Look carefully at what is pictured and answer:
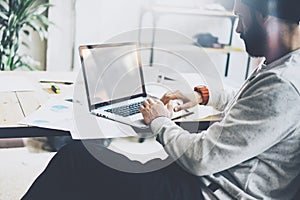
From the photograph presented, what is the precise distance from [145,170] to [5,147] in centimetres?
155

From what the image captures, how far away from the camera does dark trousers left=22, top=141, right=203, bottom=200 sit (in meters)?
1.17

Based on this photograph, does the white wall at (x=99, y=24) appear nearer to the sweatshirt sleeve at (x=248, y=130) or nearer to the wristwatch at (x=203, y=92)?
the wristwatch at (x=203, y=92)

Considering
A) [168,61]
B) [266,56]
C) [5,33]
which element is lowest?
[168,61]

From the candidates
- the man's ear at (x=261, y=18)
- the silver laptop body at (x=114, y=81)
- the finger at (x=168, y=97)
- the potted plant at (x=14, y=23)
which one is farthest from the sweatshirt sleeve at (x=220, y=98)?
the potted plant at (x=14, y=23)

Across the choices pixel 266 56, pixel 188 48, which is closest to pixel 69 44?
pixel 188 48

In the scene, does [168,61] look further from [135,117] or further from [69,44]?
[135,117]

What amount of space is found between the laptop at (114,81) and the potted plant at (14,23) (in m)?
1.57

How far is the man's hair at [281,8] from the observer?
1.00 metres

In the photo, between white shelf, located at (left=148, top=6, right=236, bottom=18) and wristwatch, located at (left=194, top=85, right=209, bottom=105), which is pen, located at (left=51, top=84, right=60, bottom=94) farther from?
white shelf, located at (left=148, top=6, right=236, bottom=18)

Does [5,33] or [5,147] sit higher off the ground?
[5,33]

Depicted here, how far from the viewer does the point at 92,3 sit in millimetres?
3527

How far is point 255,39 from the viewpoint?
1.11m

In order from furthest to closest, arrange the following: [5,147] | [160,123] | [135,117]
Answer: [5,147] → [135,117] → [160,123]

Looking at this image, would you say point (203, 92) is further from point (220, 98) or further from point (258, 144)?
point (258, 144)
